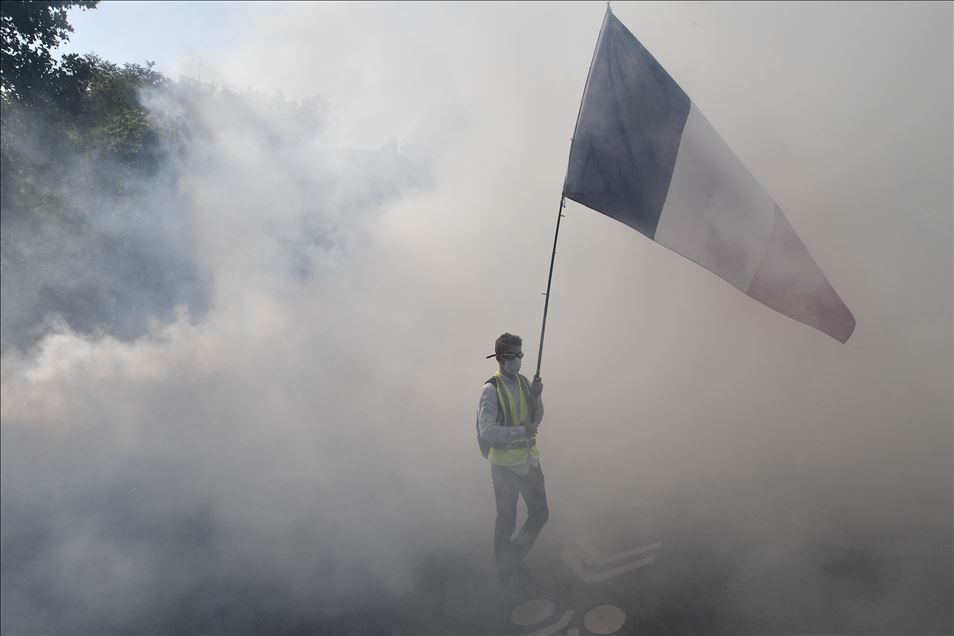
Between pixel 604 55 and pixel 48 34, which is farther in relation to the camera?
pixel 48 34

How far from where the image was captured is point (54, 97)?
7781 mm

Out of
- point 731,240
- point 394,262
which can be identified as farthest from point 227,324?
point 731,240

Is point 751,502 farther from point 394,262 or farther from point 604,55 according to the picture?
point 394,262

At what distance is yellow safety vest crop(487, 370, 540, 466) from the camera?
149 inches

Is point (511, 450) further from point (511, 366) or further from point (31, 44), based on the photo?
point (31, 44)

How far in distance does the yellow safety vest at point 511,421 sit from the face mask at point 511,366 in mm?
54

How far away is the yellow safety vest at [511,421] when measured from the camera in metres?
3.79

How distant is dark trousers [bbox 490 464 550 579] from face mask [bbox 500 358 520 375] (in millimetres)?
571

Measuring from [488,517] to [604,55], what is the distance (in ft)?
11.0

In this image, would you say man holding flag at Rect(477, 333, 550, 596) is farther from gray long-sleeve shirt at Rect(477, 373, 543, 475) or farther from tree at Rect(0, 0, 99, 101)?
tree at Rect(0, 0, 99, 101)

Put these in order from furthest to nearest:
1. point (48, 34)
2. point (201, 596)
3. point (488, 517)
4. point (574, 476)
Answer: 1. point (48, 34)
2. point (574, 476)
3. point (488, 517)
4. point (201, 596)

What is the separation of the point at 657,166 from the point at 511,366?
4.62 feet

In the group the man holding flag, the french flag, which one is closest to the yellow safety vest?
the man holding flag

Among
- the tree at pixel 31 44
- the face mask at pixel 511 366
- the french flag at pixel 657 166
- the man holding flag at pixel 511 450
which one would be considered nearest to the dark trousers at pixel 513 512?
the man holding flag at pixel 511 450
